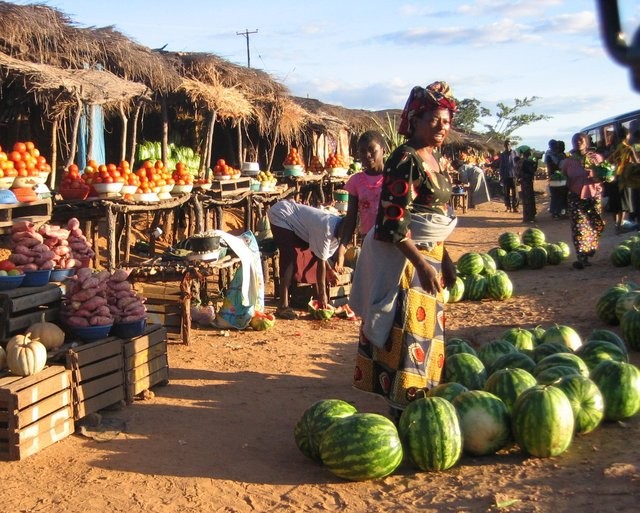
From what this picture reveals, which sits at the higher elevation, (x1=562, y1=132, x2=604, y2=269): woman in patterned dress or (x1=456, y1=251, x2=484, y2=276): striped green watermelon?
(x1=562, y1=132, x2=604, y2=269): woman in patterned dress

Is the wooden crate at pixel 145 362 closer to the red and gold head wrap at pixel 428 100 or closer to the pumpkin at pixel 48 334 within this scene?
the pumpkin at pixel 48 334

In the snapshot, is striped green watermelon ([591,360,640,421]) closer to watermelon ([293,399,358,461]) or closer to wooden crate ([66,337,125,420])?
watermelon ([293,399,358,461])

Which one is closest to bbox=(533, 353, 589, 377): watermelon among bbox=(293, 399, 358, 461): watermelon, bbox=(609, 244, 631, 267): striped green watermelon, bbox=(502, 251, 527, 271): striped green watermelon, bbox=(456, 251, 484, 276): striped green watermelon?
bbox=(293, 399, 358, 461): watermelon

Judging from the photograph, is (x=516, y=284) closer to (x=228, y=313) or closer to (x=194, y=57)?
(x=228, y=313)

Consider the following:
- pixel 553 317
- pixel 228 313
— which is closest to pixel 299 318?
pixel 228 313

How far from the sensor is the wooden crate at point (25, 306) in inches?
190

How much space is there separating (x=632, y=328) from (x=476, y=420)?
3.00 meters

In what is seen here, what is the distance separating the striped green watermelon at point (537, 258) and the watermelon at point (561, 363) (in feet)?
23.2

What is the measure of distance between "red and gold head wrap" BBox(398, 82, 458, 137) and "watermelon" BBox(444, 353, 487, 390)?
5.26 ft

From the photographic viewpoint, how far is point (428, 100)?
418 centimetres

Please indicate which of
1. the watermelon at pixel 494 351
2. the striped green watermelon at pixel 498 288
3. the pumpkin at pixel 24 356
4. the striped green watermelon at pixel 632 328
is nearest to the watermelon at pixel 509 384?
the watermelon at pixel 494 351

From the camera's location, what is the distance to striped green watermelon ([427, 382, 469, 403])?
4305 millimetres

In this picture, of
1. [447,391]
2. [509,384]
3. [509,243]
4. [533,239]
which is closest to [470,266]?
[509,243]

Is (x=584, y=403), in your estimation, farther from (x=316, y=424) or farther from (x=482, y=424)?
(x=316, y=424)
